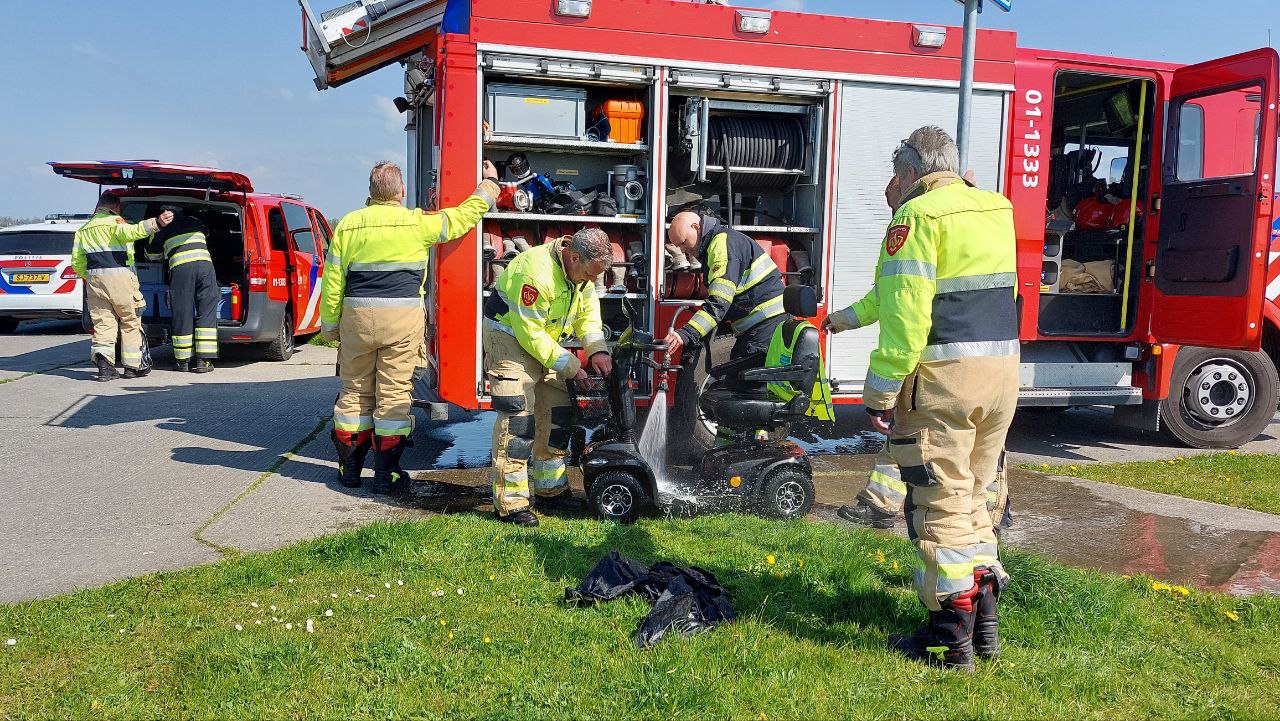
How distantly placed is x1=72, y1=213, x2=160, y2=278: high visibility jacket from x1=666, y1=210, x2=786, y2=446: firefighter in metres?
6.67

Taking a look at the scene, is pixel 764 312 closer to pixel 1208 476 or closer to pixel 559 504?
pixel 559 504

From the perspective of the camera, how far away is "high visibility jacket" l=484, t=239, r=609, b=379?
508 cm

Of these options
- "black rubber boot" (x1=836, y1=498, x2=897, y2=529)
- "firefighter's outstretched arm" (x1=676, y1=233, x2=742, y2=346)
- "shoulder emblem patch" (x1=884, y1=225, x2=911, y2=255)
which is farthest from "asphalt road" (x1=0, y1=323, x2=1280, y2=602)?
"shoulder emblem patch" (x1=884, y1=225, x2=911, y2=255)

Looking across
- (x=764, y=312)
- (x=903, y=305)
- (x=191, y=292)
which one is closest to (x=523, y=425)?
(x=764, y=312)

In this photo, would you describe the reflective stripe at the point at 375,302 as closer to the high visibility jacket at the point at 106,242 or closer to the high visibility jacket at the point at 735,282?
the high visibility jacket at the point at 735,282

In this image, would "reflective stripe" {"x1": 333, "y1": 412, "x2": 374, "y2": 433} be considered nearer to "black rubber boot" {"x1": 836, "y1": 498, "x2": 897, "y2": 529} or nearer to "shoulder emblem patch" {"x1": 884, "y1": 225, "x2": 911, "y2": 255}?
"black rubber boot" {"x1": 836, "y1": 498, "x2": 897, "y2": 529}

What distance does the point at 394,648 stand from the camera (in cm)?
333

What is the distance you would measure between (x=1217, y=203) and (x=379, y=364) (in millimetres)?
6470

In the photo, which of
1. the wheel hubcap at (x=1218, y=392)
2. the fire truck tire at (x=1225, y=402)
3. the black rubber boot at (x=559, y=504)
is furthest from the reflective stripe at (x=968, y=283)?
the wheel hubcap at (x=1218, y=392)

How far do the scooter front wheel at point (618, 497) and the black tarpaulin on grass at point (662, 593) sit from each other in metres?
1.11

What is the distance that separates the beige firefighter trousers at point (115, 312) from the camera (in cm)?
981

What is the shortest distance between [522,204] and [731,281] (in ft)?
5.63

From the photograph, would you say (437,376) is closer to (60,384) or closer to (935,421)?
(935,421)

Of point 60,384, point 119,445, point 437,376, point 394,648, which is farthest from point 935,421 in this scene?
point 60,384
